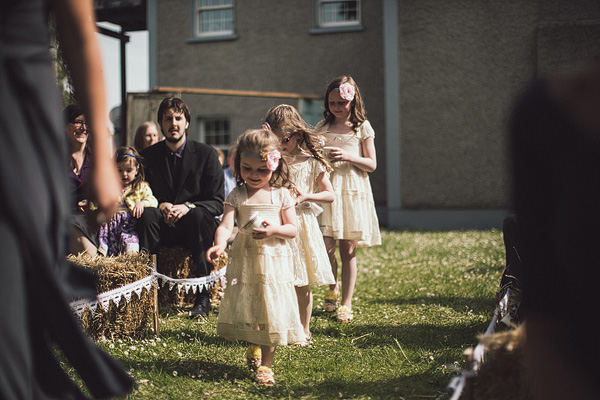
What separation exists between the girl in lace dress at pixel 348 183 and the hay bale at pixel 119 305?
5.37 ft

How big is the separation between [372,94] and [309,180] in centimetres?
1302

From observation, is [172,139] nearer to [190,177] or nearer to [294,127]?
[190,177]

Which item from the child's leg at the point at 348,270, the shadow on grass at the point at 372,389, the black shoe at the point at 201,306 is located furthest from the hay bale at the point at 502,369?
the black shoe at the point at 201,306

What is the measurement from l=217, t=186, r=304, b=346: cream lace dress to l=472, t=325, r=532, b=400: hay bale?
4.32ft

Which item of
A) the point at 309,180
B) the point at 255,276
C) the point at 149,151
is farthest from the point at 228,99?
the point at 255,276

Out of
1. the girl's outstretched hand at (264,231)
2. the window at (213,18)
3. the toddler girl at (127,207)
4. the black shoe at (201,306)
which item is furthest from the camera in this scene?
the window at (213,18)

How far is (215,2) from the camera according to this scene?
18328 millimetres

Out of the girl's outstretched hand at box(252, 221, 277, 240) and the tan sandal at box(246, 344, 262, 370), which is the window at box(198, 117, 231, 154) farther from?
the girl's outstretched hand at box(252, 221, 277, 240)

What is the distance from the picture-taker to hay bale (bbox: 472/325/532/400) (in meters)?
2.64

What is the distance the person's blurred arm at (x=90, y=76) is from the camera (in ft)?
5.63

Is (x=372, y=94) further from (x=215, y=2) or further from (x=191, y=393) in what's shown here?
(x=191, y=393)

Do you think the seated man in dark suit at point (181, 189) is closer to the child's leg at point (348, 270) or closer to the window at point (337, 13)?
the child's leg at point (348, 270)

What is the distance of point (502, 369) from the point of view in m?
2.70

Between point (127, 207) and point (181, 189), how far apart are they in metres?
0.56
